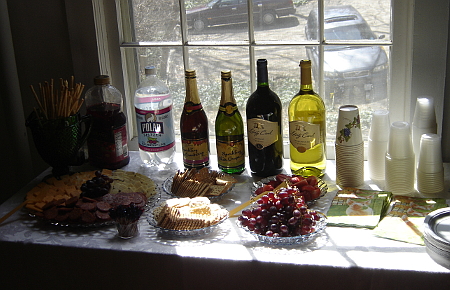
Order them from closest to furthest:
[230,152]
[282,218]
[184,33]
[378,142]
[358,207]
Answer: [282,218] < [358,207] < [378,142] < [230,152] < [184,33]

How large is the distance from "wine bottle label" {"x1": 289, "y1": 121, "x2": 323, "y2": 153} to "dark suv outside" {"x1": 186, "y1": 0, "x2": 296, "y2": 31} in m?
0.34

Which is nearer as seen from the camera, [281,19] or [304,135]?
[304,135]

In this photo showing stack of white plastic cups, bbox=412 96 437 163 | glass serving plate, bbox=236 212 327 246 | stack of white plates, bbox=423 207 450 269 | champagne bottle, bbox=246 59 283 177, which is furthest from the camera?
champagne bottle, bbox=246 59 283 177

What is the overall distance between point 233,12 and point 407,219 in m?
0.79

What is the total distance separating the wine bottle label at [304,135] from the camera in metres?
1.42

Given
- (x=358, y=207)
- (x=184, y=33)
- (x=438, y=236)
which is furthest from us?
(x=184, y=33)

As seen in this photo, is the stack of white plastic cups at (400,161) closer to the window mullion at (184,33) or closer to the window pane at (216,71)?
the window pane at (216,71)

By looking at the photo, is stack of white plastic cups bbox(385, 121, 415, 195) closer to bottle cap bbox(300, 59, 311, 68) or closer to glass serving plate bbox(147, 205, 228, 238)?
bottle cap bbox(300, 59, 311, 68)

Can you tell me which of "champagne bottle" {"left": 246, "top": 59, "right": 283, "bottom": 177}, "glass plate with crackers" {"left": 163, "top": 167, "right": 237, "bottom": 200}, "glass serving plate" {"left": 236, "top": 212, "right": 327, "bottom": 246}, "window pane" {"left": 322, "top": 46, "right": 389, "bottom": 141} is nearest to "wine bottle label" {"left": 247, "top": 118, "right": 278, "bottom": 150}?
"champagne bottle" {"left": 246, "top": 59, "right": 283, "bottom": 177}

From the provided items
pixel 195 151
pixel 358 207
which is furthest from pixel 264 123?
pixel 358 207

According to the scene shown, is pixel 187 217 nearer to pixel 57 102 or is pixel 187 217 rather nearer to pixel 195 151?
pixel 195 151

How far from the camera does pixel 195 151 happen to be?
1548mm

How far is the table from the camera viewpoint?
41.2 inches

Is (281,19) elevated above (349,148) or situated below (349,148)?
above
